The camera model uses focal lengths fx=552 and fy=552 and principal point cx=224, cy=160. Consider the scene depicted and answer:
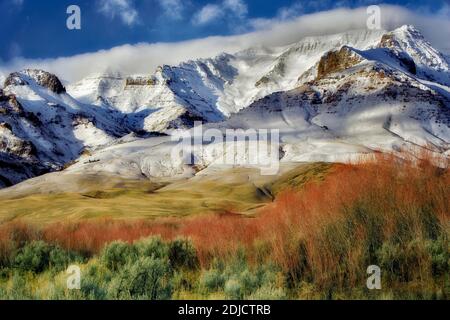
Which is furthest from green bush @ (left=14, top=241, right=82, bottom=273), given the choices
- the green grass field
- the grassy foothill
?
the green grass field

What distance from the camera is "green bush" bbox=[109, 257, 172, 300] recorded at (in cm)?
1457

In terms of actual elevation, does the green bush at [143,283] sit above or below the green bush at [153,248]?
below

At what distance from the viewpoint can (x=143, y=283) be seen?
1562 centimetres

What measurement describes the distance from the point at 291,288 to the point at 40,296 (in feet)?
22.6

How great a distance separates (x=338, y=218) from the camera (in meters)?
18.6

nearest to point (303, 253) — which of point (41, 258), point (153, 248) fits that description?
point (153, 248)

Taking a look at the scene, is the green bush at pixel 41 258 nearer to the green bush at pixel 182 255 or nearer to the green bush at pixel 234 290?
the green bush at pixel 182 255

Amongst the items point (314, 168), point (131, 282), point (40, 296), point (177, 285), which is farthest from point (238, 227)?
point (314, 168)

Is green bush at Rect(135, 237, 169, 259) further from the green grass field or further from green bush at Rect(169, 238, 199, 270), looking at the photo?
the green grass field

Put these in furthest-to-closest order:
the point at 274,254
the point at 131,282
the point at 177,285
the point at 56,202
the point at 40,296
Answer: the point at 56,202, the point at 274,254, the point at 177,285, the point at 131,282, the point at 40,296

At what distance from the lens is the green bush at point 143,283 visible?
14.6 meters

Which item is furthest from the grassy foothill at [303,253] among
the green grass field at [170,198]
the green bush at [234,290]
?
the green grass field at [170,198]

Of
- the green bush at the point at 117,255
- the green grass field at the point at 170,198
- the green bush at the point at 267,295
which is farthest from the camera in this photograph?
the green grass field at the point at 170,198
